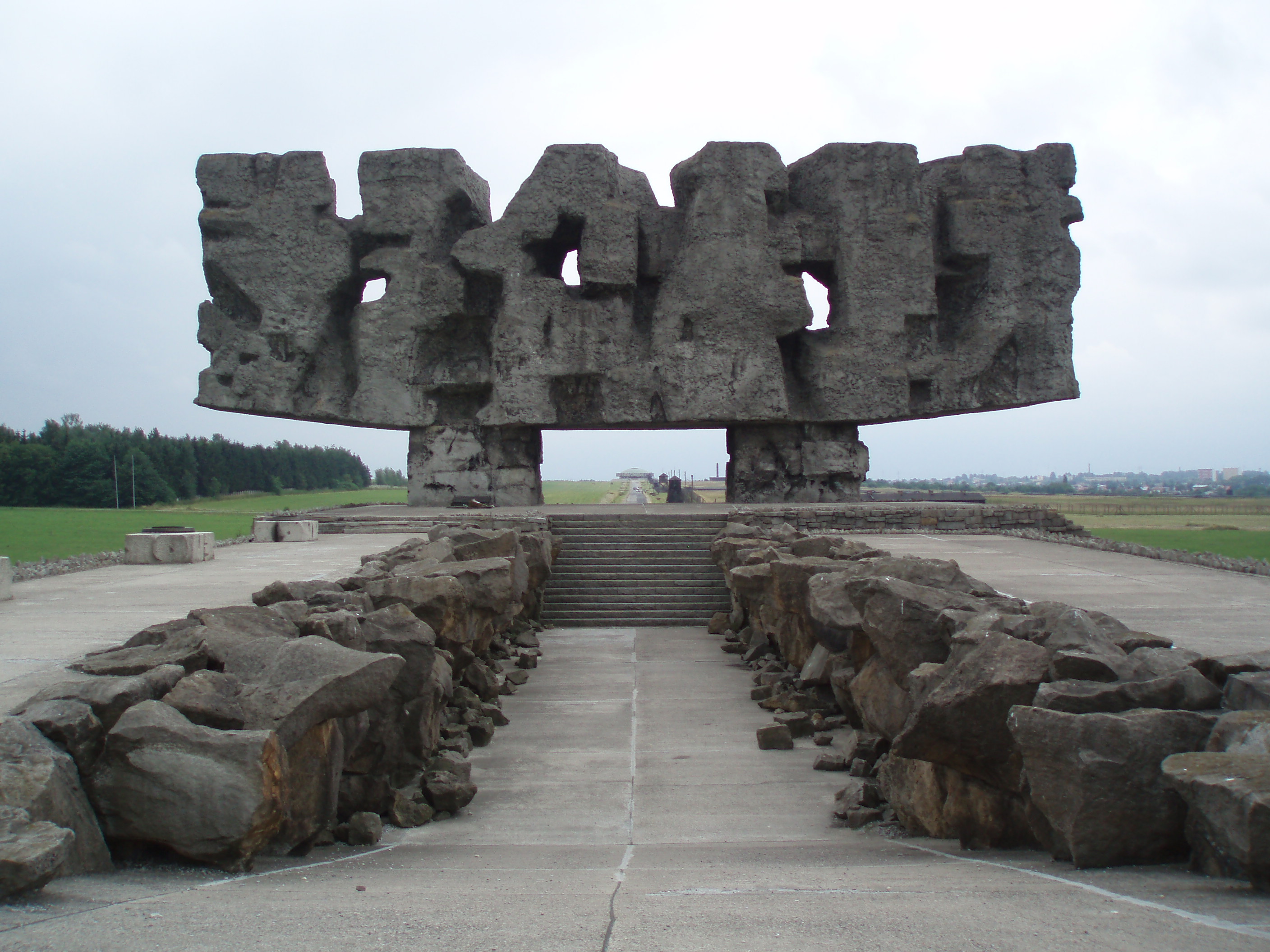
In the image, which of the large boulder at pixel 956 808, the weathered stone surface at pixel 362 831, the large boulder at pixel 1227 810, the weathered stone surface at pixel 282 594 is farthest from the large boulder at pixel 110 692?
the large boulder at pixel 1227 810

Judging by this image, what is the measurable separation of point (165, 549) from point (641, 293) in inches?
425

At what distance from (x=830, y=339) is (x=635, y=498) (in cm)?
3522

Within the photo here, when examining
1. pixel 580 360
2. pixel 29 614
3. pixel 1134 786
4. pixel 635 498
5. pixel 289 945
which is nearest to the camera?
pixel 289 945

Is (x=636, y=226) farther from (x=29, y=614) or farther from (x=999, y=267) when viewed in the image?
(x=29, y=614)

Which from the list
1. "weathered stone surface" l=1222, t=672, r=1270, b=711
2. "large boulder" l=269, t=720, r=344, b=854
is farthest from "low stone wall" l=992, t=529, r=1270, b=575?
"large boulder" l=269, t=720, r=344, b=854

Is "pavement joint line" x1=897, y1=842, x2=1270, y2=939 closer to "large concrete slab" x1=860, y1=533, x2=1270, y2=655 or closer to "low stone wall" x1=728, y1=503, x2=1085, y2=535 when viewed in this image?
"large concrete slab" x1=860, y1=533, x2=1270, y2=655

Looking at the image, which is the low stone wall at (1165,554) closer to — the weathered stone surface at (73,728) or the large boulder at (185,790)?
the large boulder at (185,790)

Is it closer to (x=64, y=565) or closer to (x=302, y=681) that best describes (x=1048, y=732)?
(x=302, y=681)

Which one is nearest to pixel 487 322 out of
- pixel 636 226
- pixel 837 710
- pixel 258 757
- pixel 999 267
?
pixel 636 226

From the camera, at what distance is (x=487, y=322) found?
19.0 meters

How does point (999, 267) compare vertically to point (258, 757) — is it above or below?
above

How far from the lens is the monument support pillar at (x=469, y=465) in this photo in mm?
18844

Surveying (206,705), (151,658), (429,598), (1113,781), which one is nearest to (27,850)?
(206,705)

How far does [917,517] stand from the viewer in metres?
16.3
